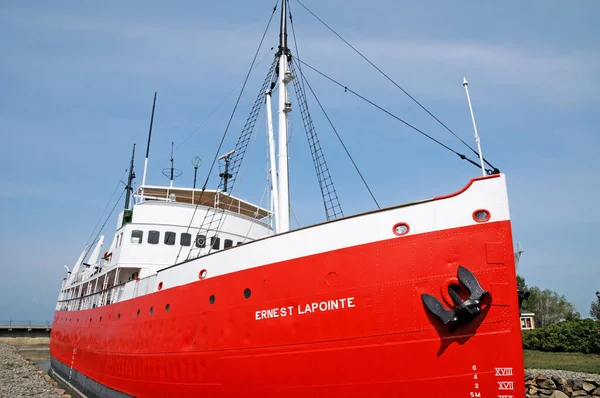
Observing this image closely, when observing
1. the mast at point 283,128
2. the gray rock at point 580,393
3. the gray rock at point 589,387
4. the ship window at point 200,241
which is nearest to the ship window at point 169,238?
the ship window at point 200,241

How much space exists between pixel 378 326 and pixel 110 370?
34.2 ft

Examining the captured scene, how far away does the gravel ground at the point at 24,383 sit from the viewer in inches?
670

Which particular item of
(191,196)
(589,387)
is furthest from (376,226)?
(191,196)

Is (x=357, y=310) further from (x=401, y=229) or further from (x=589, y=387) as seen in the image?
(x=589, y=387)

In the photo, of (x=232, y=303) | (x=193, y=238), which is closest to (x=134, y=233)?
(x=193, y=238)

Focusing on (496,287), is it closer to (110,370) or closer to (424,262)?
(424,262)

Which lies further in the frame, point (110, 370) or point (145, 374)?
point (110, 370)

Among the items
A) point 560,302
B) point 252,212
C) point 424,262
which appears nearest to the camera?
point 424,262

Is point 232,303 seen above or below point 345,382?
above

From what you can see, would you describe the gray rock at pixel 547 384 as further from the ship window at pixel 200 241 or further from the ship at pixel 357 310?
the ship window at pixel 200 241

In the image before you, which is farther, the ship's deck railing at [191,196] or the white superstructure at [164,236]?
the ship's deck railing at [191,196]

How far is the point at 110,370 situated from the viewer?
44.3 ft

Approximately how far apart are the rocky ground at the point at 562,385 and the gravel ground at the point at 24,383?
17055 millimetres

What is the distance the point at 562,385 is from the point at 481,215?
866 cm
